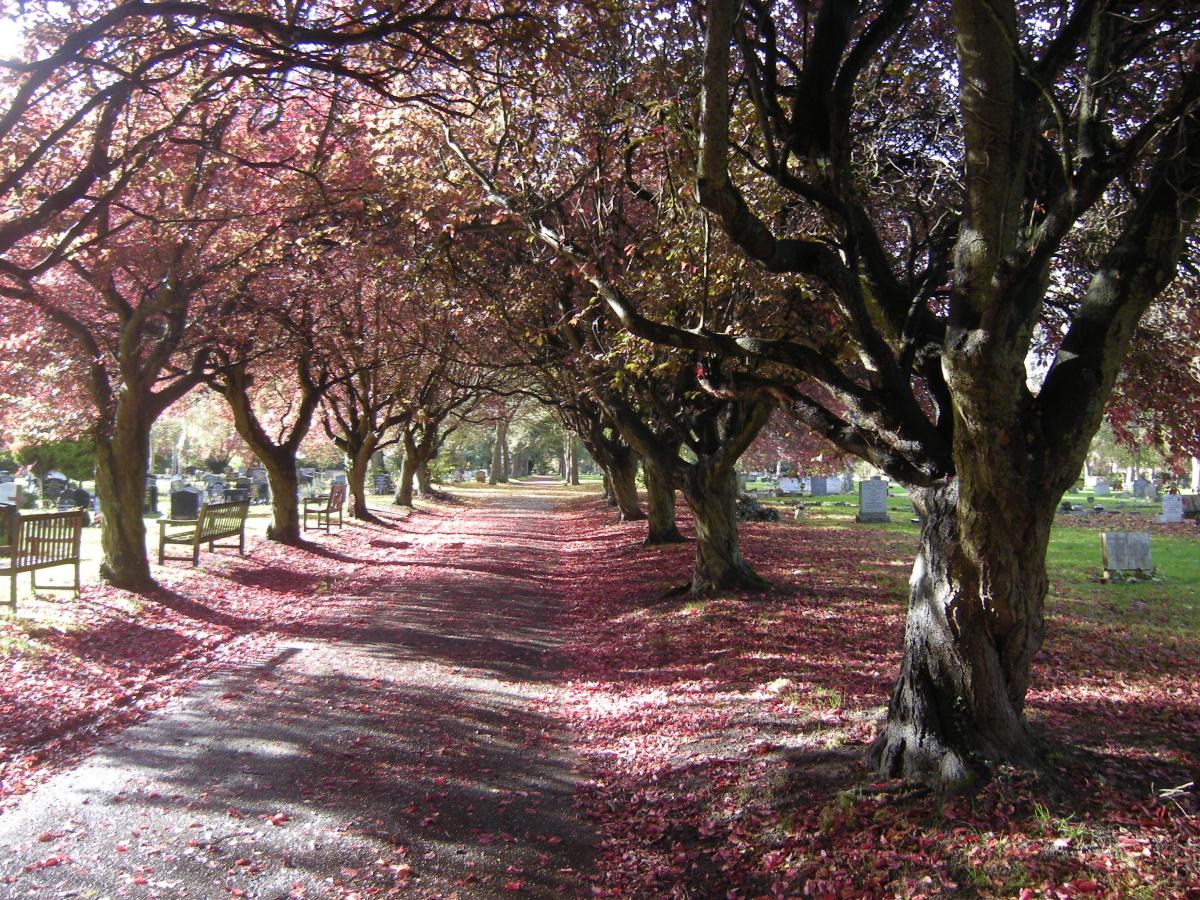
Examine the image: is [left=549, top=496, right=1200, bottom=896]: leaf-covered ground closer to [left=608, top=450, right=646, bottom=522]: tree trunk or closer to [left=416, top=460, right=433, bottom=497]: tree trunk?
[left=608, top=450, right=646, bottom=522]: tree trunk

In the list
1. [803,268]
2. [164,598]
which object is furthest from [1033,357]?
[164,598]

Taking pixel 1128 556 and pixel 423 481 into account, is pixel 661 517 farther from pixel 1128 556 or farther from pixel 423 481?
pixel 423 481

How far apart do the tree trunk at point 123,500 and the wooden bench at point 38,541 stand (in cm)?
62

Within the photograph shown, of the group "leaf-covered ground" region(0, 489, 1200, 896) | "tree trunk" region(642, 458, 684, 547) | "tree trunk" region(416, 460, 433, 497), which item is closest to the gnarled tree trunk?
"leaf-covered ground" region(0, 489, 1200, 896)

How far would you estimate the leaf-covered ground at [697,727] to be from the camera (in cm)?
398

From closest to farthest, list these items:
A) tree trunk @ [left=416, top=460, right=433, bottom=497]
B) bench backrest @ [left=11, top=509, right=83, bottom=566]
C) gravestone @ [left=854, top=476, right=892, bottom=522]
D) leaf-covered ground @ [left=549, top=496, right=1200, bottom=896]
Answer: leaf-covered ground @ [left=549, top=496, right=1200, bottom=896] < bench backrest @ [left=11, top=509, right=83, bottom=566] < gravestone @ [left=854, top=476, right=892, bottom=522] < tree trunk @ [left=416, top=460, right=433, bottom=497]

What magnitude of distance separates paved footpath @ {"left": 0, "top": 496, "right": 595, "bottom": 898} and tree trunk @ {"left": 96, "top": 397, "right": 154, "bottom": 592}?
153 inches

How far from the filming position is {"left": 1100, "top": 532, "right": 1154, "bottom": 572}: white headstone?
44.9ft

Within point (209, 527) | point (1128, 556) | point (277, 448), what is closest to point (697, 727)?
point (1128, 556)

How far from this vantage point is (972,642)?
4637mm

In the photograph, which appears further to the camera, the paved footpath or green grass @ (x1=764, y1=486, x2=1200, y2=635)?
green grass @ (x1=764, y1=486, x2=1200, y2=635)

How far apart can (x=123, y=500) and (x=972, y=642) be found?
10.9m

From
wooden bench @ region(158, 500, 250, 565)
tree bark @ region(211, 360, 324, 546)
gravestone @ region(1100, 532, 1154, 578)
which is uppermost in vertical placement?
tree bark @ region(211, 360, 324, 546)

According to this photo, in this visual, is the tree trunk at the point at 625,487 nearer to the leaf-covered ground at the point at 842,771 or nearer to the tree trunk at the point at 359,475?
the tree trunk at the point at 359,475
